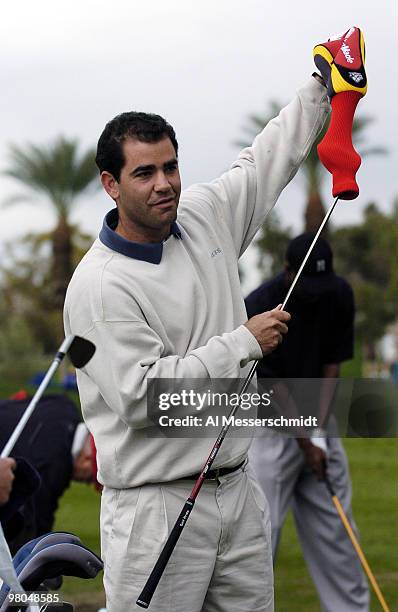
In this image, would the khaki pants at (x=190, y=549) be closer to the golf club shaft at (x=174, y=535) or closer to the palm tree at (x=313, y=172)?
the golf club shaft at (x=174, y=535)

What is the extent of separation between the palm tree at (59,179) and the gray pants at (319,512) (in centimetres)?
2613

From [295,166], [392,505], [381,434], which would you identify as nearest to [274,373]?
[381,434]

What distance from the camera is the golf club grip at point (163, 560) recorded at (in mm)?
4039

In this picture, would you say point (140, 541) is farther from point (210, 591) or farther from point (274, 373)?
point (274, 373)

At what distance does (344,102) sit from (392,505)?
24.8 ft

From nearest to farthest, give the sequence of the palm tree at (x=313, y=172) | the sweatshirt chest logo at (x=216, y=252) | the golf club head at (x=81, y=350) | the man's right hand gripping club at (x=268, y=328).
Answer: the golf club head at (x=81, y=350) < the man's right hand gripping club at (x=268, y=328) < the sweatshirt chest logo at (x=216, y=252) < the palm tree at (x=313, y=172)

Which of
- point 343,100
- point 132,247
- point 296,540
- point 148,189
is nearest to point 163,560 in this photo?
point 132,247

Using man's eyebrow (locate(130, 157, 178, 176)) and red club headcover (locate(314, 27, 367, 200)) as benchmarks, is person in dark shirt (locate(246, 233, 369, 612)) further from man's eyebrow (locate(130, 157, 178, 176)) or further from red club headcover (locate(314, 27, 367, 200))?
man's eyebrow (locate(130, 157, 178, 176))

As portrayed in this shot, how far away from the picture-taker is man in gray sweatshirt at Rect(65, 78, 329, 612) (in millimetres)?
4102

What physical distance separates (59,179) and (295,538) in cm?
2550

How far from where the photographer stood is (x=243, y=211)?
4.66 meters

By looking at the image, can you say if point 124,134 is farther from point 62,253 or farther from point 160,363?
point 62,253

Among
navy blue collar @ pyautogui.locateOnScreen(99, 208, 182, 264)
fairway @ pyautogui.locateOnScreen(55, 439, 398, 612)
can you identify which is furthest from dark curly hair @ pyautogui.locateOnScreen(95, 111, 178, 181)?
fairway @ pyautogui.locateOnScreen(55, 439, 398, 612)

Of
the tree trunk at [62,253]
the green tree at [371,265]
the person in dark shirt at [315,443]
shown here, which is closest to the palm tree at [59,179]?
the tree trunk at [62,253]
